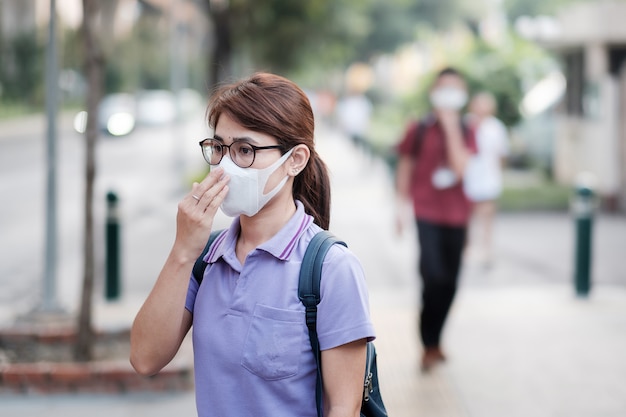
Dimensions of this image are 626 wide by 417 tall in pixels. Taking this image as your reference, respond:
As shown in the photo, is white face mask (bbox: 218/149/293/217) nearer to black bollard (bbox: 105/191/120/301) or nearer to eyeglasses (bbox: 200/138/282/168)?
eyeglasses (bbox: 200/138/282/168)

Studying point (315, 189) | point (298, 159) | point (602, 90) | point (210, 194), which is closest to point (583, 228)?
point (315, 189)

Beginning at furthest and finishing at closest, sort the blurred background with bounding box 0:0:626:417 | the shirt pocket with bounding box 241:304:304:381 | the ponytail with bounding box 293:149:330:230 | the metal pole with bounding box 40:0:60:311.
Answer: the metal pole with bounding box 40:0:60:311 < the blurred background with bounding box 0:0:626:417 < the ponytail with bounding box 293:149:330:230 < the shirt pocket with bounding box 241:304:304:381

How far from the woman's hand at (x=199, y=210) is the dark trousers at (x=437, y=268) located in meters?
4.16

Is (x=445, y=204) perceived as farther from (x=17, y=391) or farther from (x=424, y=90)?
(x=424, y=90)

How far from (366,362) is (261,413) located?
0.31 meters

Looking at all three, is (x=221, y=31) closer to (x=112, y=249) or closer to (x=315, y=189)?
(x=112, y=249)

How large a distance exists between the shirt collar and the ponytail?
9 cm

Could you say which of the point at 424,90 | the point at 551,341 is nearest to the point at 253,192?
the point at 551,341

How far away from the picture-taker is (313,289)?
2.46 m

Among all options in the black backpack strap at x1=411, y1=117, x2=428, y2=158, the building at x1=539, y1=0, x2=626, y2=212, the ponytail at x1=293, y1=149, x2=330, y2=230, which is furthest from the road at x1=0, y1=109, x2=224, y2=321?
the building at x1=539, y1=0, x2=626, y2=212

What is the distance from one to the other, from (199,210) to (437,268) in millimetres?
4211

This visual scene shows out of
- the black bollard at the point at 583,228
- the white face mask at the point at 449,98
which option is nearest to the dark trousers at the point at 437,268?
the white face mask at the point at 449,98

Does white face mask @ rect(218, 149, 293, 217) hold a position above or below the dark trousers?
above

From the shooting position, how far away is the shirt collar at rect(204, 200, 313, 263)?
252 centimetres
